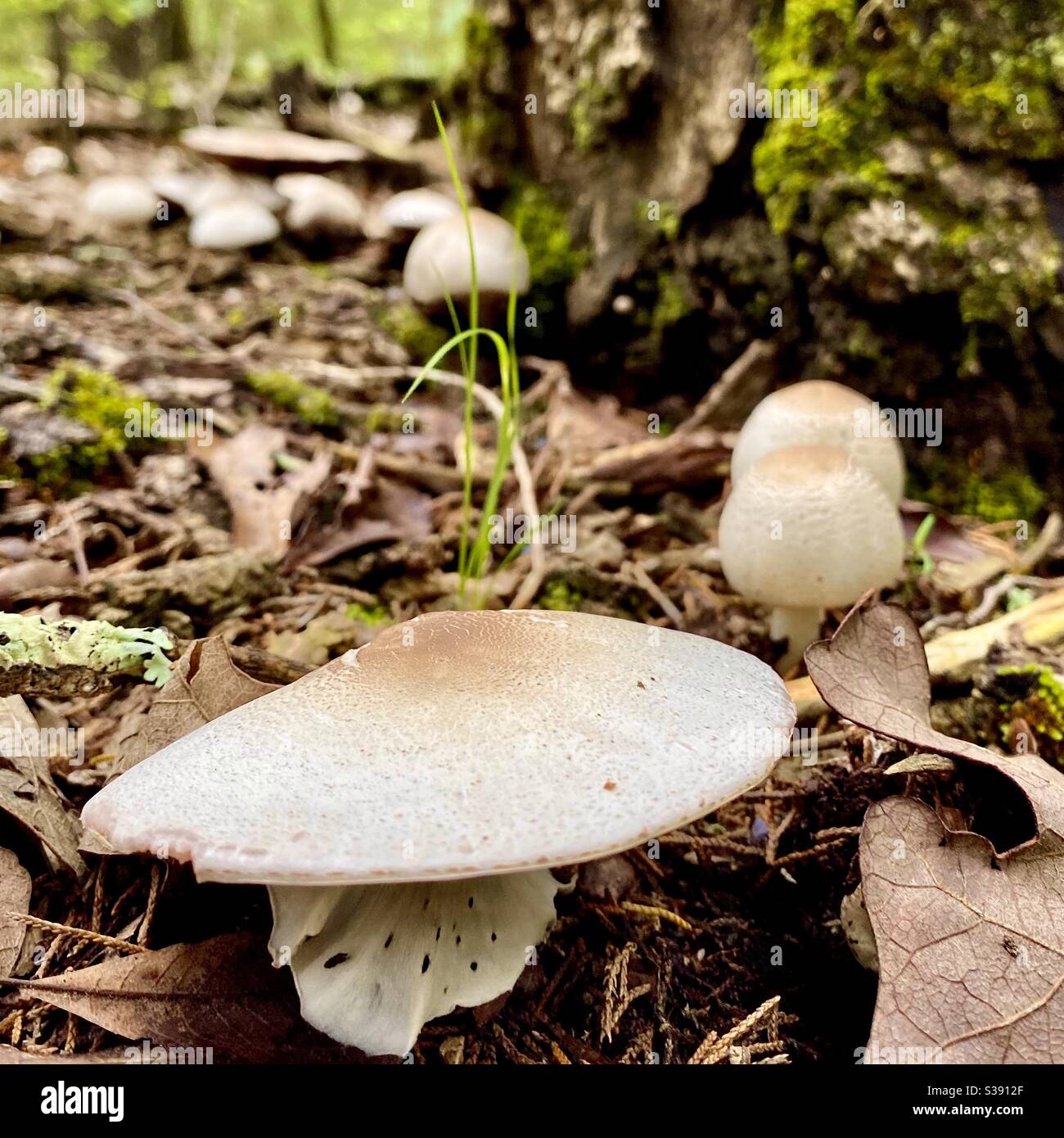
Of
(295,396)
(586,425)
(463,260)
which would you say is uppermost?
(463,260)

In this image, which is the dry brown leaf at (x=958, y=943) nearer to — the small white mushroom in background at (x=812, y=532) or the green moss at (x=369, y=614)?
the small white mushroom in background at (x=812, y=532)

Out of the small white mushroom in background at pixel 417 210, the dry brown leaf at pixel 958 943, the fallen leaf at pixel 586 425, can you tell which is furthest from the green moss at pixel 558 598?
the small white mushroom in background at pixel 417 210

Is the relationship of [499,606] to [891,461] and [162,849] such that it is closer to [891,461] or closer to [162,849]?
[891,461]

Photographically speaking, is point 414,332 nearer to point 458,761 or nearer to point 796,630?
point 796,630

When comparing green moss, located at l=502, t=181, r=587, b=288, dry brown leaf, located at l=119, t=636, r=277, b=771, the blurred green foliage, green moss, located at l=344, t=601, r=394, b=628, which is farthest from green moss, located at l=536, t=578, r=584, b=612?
the blurred green foliage

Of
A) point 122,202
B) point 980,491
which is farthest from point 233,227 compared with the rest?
point 980,491

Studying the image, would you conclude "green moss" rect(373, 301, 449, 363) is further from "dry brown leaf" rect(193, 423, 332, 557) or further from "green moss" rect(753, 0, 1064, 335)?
"green moss" rect(753, 0, 1064, 335)
